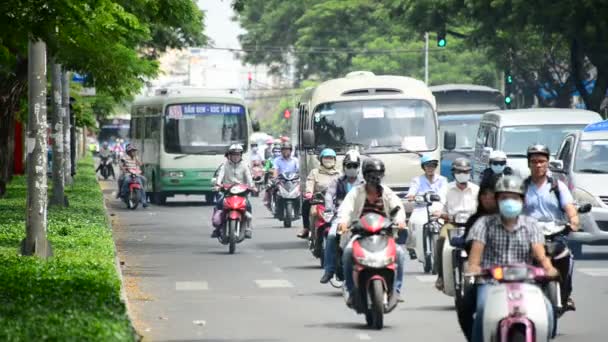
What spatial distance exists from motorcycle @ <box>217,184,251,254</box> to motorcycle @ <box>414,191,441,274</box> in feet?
13.9

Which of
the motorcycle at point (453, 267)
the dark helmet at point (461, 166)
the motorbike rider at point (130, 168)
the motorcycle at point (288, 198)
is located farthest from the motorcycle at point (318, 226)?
the motorbike rider at point (130, 168)

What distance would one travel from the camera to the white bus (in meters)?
28.0

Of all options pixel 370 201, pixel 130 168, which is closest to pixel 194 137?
pixel 130 168

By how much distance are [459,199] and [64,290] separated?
477cm

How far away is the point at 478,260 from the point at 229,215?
1380cm

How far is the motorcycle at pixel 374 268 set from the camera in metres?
13.8

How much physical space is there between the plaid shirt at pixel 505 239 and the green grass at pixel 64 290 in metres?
2.30

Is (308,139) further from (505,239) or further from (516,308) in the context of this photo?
(516,308)

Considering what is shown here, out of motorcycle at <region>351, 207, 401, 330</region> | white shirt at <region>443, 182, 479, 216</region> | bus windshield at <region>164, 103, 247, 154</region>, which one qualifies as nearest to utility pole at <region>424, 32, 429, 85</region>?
bus windshield at <region>164, 103, 247, 154</region>

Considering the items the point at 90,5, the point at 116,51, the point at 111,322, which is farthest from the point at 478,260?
the point at 116,51

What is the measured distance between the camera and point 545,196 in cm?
1415

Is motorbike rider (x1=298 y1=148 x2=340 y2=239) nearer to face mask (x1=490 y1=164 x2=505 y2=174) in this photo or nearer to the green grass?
the green grass

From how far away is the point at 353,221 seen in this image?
1416cm

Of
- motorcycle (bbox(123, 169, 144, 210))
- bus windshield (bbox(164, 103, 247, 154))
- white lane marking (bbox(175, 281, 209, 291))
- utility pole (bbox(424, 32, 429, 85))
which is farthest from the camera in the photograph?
utility pole (bbox(424, 32, 429, 85))
